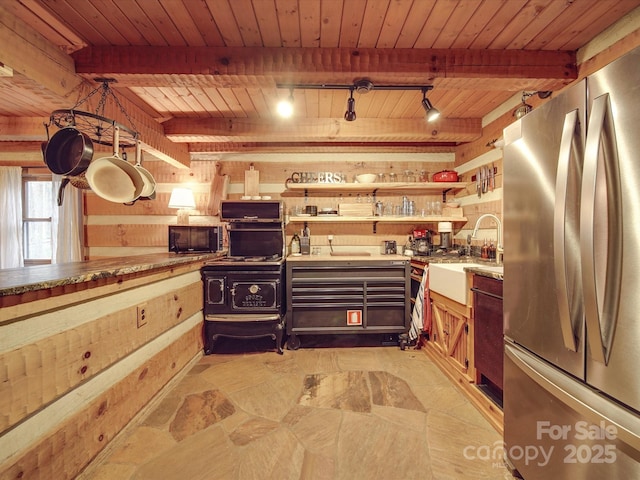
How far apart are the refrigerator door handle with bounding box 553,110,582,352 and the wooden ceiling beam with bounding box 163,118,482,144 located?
2.21m

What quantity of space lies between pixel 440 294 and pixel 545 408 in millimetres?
1326

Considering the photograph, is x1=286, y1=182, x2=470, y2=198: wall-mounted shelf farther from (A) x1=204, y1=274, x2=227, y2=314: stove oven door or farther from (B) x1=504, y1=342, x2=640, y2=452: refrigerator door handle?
(B) x1=504, y1=342, x2=640, y2=452: refrigerator door handle

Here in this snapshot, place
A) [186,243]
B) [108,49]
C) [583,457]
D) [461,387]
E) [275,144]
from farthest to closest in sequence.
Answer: [275,144], [186,243], [461,387], [108,49], [583,457]

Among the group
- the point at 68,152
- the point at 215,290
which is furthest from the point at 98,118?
the point at 215,290

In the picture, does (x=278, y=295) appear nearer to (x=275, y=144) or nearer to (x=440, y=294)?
(x=440, y=294)

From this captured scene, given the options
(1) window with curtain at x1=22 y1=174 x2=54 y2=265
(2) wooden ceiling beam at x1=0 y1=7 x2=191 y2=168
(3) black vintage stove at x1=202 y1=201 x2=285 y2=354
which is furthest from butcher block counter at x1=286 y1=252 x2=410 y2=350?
(1) window with curtain at x1=22 y1=174 x2=54 y2=265

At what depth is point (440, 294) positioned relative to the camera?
7.80ft

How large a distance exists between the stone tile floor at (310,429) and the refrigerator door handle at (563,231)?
3.28 ft

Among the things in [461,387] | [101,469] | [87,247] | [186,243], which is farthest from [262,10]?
[87,247]

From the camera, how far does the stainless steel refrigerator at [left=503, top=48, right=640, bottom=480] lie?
769mm

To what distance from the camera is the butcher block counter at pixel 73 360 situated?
3.37ft

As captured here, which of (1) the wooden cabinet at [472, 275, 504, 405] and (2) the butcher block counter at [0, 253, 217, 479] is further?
(1) the wooden cabinet at [472, 275, 504, 405]

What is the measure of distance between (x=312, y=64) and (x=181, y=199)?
229cm

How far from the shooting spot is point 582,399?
896 millimetres
